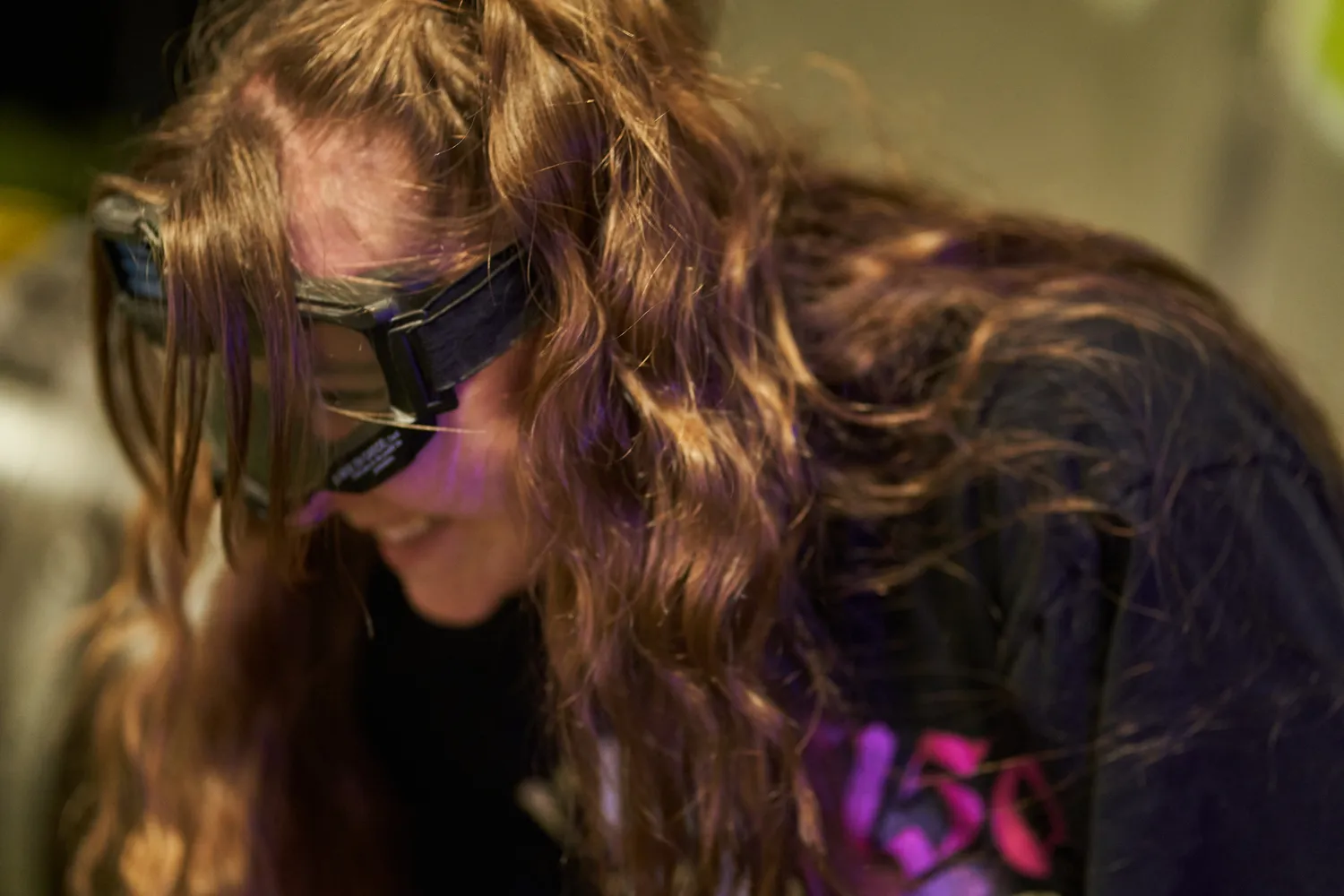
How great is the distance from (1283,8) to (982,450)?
88cm

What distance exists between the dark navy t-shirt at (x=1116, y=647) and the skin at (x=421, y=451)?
0.59 ft

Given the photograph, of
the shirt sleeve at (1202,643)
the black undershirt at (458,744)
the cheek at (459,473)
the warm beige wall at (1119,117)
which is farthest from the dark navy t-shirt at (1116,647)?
the warm beige wall at (1119,117)

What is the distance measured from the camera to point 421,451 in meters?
0.54

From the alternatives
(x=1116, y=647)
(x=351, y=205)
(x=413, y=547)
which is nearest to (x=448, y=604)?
(x=413, y=547)

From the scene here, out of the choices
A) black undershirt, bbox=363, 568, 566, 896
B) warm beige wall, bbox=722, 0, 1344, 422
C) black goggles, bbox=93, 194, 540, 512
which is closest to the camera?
black goggles, bbox=93, 194, 540, 512

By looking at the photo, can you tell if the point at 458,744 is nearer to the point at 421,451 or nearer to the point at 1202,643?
the point at 421,451

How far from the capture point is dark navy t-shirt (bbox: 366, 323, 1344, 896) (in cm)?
52

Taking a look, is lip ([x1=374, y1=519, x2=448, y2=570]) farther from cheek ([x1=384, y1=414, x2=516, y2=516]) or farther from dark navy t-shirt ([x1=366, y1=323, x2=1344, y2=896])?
dark navy t-shirt ([x1=366, y1=323, x2=1344, y2=896])

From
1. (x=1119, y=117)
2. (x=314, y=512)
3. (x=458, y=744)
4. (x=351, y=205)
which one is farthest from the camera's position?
(x=1119, y=117)

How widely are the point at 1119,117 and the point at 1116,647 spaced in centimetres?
94

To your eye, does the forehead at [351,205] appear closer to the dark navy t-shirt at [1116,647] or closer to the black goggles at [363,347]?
the black goggles at [363,347]

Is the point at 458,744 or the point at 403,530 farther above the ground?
the point at 403,530

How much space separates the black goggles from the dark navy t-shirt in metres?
0.21

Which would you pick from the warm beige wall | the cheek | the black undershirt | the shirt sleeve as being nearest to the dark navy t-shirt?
the shirt sleeve
